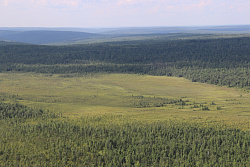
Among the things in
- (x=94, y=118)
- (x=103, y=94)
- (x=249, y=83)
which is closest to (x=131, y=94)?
(x=103, y=94)

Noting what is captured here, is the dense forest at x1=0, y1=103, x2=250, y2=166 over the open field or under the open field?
over

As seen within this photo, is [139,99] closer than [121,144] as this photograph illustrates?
No

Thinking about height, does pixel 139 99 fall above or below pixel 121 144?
below

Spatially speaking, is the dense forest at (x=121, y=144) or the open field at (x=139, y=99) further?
the open field at (x=139, y=99)

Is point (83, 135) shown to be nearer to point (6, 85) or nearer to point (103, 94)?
point (103, 94)

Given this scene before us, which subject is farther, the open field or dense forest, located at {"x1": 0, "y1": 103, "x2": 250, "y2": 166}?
the open field
